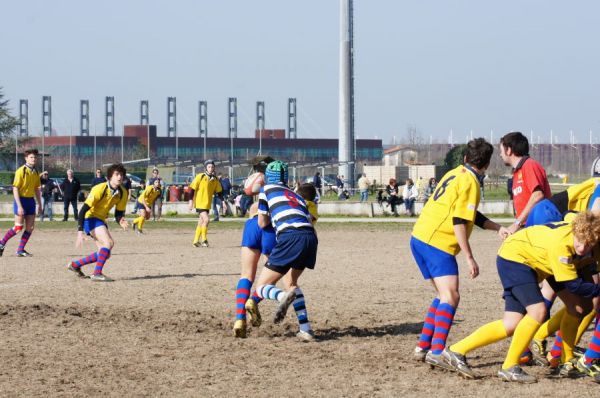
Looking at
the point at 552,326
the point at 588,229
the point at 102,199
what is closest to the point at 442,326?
the point at 552,326

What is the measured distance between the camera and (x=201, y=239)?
2423 centimetres

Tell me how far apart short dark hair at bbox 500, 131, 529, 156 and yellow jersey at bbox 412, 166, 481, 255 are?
76 centimetres

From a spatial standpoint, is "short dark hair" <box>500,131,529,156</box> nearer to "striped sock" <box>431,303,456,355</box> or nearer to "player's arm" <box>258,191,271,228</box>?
"striped sock" <box>431,303,456,355</box>

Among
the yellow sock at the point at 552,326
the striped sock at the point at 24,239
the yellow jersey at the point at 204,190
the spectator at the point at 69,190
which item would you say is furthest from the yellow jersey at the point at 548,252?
the spectator at the point at 69,190

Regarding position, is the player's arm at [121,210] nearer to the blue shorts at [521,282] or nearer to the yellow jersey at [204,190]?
the yellow jersey at [204,190]

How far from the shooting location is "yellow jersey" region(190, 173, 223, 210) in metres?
24.2

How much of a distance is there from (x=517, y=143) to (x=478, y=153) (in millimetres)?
751

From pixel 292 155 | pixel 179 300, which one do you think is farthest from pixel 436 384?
pixel 292 155

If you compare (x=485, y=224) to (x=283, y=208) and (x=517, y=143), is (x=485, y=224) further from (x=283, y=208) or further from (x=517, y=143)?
(x=283, y=208)

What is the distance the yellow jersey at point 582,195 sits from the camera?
951 centimetres

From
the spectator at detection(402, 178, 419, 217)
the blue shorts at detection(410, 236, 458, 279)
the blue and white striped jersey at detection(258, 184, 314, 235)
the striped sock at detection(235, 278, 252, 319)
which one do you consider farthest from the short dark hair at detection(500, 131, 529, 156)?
the spectator at detection(402, 178, 419, 217)

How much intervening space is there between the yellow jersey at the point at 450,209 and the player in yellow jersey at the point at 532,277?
0.59 m

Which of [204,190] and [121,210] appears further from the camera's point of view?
[204,190]

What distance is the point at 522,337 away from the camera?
27.0ft
